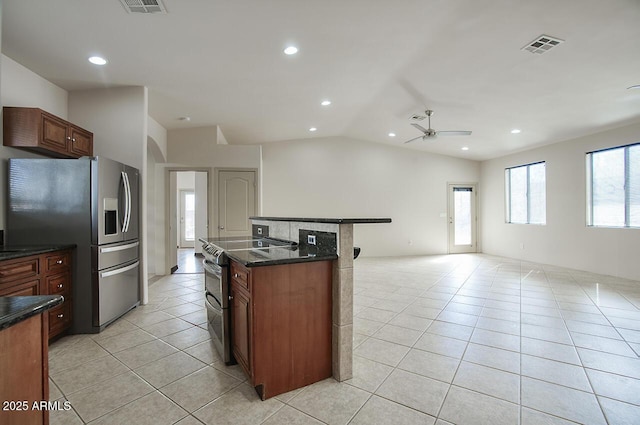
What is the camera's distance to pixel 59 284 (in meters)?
2.83

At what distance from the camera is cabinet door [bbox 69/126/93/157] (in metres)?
3.38

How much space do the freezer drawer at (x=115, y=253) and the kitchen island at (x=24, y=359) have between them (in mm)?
2246

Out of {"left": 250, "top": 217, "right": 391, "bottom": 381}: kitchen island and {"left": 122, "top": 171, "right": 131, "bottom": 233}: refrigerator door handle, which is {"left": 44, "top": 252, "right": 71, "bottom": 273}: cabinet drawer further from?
{"left": 250, "top": 217, "right": 391, "bottom": 381}: kitchen island

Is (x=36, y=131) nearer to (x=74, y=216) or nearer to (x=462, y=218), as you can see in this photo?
(x=74, y=216)

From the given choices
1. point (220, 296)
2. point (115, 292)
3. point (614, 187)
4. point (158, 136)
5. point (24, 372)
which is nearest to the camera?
point (24, 372)

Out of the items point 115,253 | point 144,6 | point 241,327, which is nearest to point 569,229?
point 241,327

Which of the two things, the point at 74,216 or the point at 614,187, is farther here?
the point at 614,187

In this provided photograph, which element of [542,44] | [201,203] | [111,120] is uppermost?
[542,44]

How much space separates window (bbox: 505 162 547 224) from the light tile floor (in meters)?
3.24

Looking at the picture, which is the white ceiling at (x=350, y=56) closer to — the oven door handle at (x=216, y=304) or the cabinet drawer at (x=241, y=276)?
the cabinet drawer at (x=241, y=276)

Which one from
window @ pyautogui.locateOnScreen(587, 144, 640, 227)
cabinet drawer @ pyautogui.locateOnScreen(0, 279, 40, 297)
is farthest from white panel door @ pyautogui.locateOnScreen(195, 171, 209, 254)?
window @ pyautogui.locateOnScreen(587, 144, 640, 227)

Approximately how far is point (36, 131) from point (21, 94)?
0.63 m

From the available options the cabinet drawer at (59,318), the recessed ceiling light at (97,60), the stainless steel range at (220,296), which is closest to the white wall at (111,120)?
the recessed ceiling light at (97,60)

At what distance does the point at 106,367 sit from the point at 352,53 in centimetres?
381
